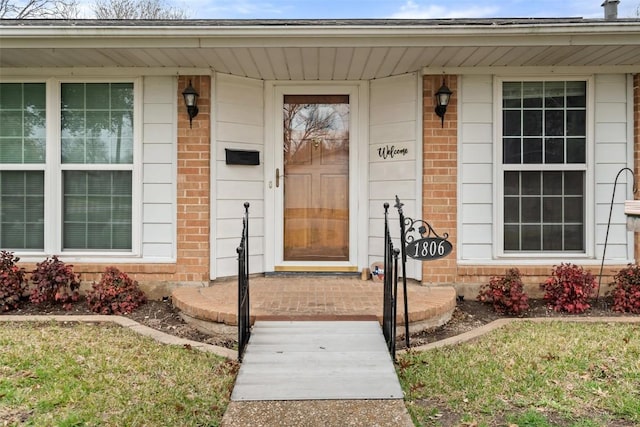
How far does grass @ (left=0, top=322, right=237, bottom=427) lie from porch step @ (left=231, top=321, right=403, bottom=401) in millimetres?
198

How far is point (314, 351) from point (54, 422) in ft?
4.93

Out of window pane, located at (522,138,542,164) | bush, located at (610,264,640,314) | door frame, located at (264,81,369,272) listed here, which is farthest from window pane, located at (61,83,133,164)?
bush, located at (610,264,640,314)

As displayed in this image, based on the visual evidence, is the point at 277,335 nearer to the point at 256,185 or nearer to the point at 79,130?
the point at 256,185

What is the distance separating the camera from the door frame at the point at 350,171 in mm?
4762

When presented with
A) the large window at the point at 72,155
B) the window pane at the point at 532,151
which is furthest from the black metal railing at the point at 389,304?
the large window at the point at 72,155

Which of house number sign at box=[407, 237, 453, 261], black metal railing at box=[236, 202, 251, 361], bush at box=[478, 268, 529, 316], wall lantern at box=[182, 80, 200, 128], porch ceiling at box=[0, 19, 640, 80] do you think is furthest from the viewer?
wall lantern at box=[182, 80, 200, 128]

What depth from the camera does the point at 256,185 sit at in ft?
15.5

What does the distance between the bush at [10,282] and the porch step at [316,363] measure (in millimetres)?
2467

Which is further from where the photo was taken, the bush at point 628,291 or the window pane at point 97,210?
the window pane at point 97,210

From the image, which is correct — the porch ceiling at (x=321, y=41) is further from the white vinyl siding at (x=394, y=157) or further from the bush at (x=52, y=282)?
the bush at (x=52, y=282)

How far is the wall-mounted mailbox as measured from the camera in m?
4.51

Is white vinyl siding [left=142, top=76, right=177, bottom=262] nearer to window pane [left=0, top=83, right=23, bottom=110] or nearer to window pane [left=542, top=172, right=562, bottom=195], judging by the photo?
window pane [left=0, top=83, right=23, bottom=110]

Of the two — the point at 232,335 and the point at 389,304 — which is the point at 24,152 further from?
the point at 389,304

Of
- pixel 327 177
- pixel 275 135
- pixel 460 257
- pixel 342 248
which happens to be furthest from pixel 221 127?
pixel 460 257
